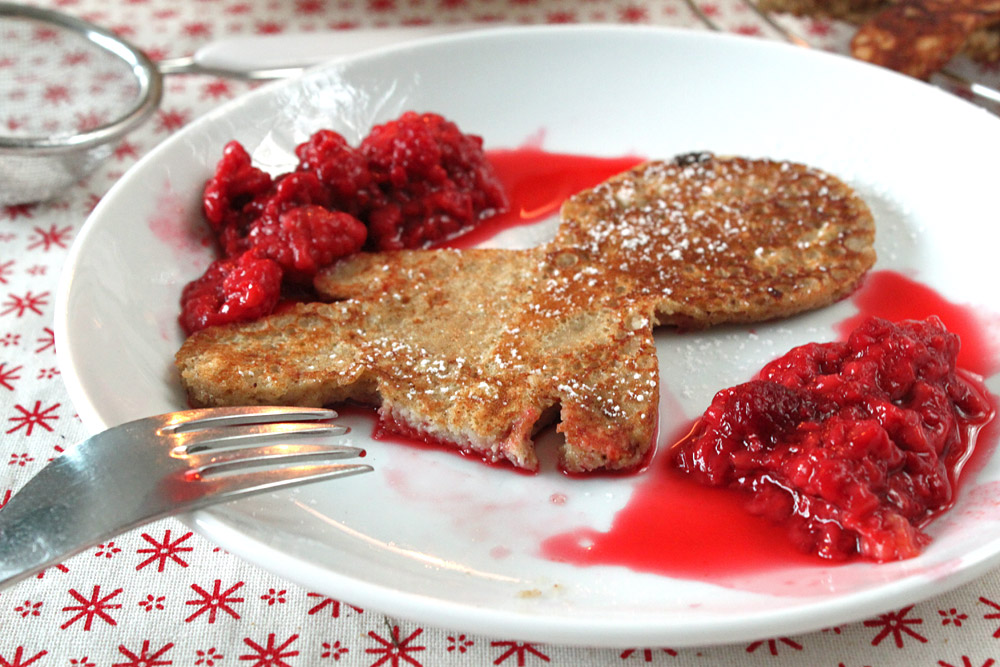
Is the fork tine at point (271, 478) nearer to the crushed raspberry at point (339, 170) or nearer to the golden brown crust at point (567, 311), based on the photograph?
the golden brown crust at point (567, 311)

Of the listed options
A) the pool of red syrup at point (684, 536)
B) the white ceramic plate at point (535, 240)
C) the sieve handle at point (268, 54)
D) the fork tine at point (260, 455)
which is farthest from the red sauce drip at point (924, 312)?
the sieve handle at point (268, 54)

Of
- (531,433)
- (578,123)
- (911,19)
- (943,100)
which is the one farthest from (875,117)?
(531,433)

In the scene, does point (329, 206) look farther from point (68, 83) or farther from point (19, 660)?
point (68, 83)

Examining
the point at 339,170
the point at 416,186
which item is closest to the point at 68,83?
the point at 339,170

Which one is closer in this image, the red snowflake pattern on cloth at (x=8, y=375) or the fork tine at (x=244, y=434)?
the fork tine at (x=244, y=434)

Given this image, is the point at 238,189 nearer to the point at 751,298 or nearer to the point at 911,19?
the point at 751,298

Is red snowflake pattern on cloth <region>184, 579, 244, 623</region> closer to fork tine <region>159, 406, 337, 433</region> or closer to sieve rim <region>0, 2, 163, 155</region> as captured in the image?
fork tine <region>159, 406, 337, 433</region>

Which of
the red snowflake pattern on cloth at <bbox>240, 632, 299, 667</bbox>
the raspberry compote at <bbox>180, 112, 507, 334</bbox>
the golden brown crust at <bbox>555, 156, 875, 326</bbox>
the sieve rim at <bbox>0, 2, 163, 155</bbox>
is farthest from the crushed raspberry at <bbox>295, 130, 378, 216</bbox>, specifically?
the red snowflake pattern on cloth at <bbox>240, 632, 299, 667</bbox>
